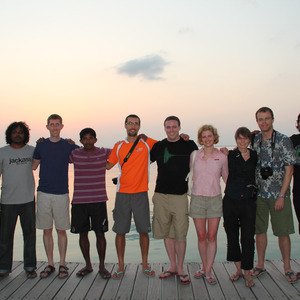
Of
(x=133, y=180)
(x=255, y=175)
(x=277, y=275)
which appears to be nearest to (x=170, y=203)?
(x=133, y=180)

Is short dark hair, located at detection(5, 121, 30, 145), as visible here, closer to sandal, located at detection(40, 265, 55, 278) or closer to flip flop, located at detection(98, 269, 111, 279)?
sandal, located at detection(40, 265, 55, 278)

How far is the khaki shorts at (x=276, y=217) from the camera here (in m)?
4.76

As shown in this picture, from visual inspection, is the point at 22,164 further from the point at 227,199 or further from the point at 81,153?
the point at 227,199

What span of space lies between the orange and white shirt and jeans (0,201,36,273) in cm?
153

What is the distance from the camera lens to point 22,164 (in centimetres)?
504

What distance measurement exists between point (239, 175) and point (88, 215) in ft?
7.90

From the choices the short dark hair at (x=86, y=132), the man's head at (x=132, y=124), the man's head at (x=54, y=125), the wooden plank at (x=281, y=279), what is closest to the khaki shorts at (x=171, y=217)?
the man's head at (x=132, y=124)

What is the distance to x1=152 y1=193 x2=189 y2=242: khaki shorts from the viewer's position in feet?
15.9

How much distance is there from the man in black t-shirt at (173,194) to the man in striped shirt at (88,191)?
85 cm

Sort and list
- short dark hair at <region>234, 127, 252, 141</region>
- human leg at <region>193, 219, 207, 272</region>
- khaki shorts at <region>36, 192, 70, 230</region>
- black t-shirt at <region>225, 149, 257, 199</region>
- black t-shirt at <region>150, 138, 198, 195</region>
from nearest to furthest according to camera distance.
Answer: black t-shirt at <region>225, 149, 257, 199</region> → short dark hair at <region>234, 127, 252, 141</region> → human leg at <region>193, 219, 207, 272</region> → black t-shirt at <region>150, 138, 198, 195</region> → khaki shorts at <region>36, 192, 70, 230</region>

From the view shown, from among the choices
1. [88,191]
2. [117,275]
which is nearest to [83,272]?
[117,275]

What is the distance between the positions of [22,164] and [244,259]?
3657 millimetres

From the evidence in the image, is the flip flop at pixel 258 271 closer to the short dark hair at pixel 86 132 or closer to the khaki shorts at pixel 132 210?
the khaki shorts at pixel 132 210

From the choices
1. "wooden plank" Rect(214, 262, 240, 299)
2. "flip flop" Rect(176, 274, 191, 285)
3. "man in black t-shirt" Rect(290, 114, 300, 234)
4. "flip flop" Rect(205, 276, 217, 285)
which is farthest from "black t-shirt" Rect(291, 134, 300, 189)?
"flip flop" Rect(176, 274, 191, 285)
